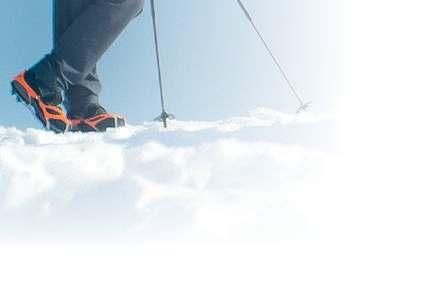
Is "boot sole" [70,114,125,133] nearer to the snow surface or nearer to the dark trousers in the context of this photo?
the dark trousers

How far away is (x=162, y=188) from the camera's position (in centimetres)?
226

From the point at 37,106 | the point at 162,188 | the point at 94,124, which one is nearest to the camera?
the point at 162,188

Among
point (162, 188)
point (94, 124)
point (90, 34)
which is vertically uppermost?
point (90, 34)

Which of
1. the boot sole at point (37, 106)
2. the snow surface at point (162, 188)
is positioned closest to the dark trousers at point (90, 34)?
the boot sole at point (37, 106)

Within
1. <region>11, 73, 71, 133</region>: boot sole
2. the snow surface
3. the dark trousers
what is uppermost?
the dark trousers

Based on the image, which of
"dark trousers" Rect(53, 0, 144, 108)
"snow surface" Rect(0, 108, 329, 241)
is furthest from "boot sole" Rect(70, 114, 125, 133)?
"snow surface" Rect(0, 108, 329, 241)

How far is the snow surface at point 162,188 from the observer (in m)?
1.85

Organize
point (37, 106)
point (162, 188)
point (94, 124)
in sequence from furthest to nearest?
1. point (94, 124)
2. point (37, 106)
3. point (162, 188)

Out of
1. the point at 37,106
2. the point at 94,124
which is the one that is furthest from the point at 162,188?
the point at 94,124

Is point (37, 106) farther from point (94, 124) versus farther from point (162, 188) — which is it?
point (162, 188)

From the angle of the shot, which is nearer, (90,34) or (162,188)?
(162,188)

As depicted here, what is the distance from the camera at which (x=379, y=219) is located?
5.86ft

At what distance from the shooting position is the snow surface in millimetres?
1846

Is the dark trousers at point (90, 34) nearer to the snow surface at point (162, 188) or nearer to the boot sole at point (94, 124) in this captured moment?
the boot sole at point (94, 124)
